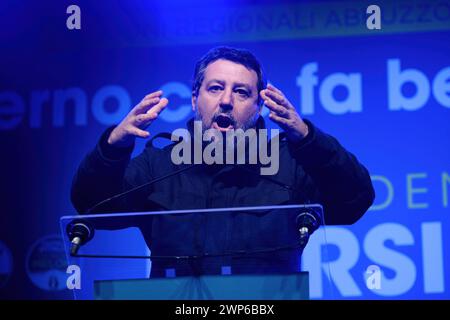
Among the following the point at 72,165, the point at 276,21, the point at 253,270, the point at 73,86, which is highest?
the point at 276,21

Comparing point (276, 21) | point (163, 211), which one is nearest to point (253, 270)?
point (163, 211)

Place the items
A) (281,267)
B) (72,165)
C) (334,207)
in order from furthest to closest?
(72,165) < (334,207) < (281,267)

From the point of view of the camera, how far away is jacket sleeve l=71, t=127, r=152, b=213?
2.70 metres

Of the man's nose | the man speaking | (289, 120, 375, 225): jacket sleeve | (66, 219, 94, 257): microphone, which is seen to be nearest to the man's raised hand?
the man speaking

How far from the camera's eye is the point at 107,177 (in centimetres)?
272

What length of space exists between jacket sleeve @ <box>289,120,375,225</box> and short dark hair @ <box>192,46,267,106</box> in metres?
0.32

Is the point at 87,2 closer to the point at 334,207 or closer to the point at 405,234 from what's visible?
the point at 334,207

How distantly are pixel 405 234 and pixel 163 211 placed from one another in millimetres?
903

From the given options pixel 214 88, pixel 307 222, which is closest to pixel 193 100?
pixel 214 88

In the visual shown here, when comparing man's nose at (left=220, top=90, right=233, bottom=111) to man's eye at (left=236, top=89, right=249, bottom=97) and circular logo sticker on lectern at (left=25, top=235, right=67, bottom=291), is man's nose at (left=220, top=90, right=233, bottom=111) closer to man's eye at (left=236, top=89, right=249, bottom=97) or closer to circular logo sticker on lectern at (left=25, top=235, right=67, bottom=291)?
man's eye at (left=236, top=89, right=249, bottom=97)

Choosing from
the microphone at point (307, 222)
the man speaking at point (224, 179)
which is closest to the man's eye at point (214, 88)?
the man speaking at point (224, 179)

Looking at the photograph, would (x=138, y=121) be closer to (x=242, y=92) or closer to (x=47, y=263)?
(x=242, y=92)

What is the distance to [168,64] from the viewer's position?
3.06m

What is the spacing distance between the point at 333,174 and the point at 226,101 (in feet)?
1.56
